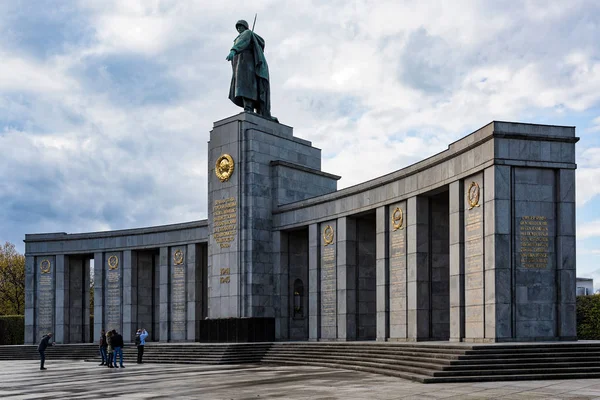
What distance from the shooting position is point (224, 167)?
1705 inches

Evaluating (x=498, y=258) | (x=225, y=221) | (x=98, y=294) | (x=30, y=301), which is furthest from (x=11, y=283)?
(x=498, y=258)

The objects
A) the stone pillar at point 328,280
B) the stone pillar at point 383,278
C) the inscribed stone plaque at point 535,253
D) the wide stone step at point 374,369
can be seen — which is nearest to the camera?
the wide stone step at point 374,369

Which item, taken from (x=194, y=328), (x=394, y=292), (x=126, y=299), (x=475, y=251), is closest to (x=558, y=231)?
(x=475, y=251)

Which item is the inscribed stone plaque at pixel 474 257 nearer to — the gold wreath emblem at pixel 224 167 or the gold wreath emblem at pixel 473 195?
the gold wreath emblem at pixel 473 195

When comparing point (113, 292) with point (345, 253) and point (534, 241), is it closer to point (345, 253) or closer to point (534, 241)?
point (345, 253)

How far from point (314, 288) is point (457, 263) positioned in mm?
12104

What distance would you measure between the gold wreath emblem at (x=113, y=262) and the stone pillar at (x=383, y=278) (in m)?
23.4

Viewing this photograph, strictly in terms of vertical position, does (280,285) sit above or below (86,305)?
above

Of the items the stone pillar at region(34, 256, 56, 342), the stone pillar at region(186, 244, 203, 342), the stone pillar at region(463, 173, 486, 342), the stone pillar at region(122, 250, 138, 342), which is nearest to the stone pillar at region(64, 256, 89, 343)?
the stone pillar at region(34, 256, 56, 342)

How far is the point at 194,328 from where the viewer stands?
47.8 meters

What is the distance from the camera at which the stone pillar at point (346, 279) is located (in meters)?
37.7

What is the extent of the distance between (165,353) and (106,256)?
16.7 meters

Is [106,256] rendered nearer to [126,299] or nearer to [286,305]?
[126,299]

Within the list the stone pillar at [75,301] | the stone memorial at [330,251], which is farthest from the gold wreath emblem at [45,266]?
the stone pillar at [75,301]
